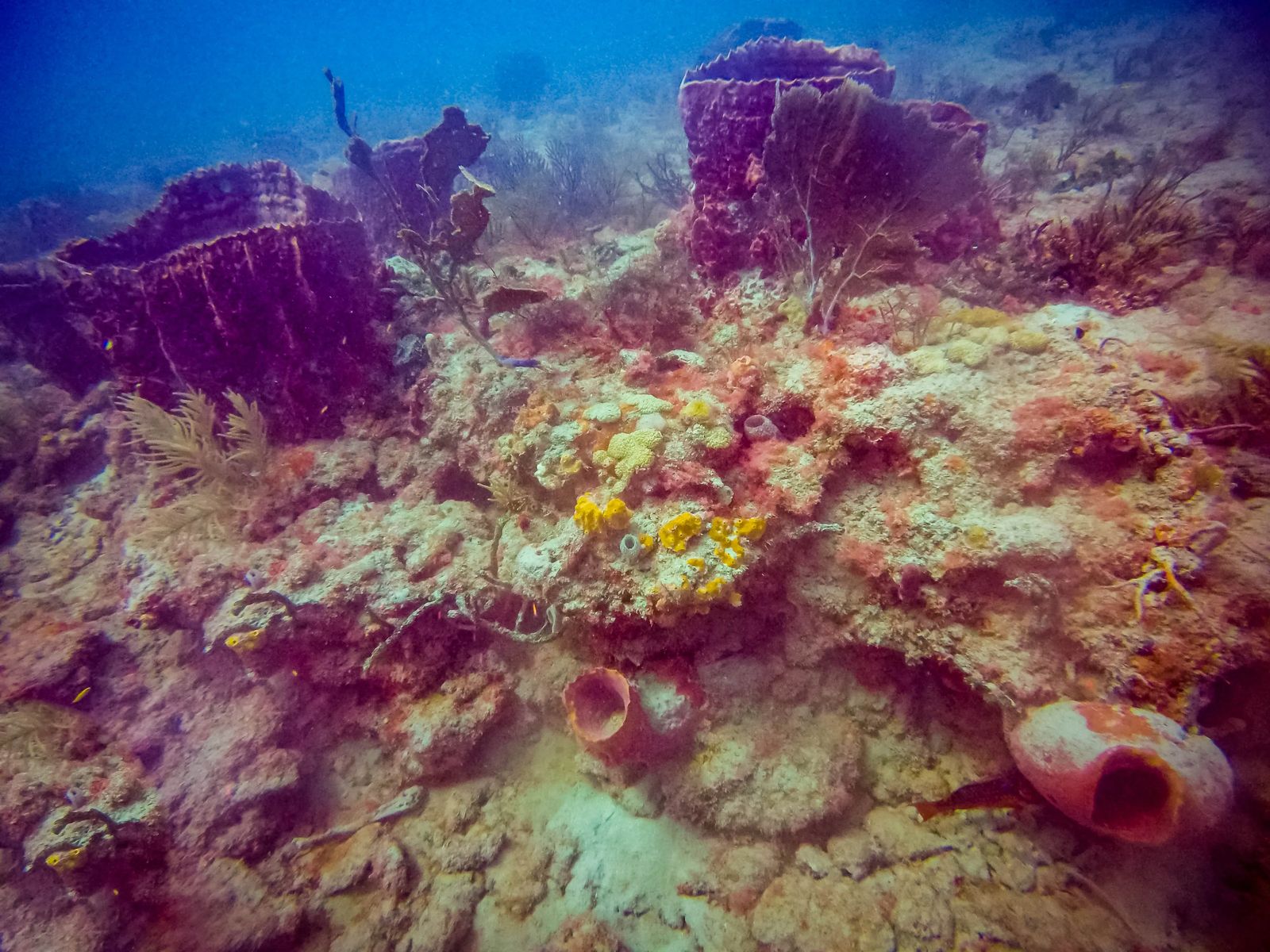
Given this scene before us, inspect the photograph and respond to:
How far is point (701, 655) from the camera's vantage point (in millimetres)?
3963

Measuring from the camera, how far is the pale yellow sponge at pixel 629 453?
374 cm

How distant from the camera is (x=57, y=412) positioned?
21.8 ft

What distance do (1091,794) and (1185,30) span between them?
25810mm

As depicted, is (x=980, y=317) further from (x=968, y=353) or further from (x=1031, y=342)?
(x=968, y=353)

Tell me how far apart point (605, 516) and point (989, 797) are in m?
3.09

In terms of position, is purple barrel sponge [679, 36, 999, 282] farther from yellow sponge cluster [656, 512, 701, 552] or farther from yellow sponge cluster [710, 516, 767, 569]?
yellow sponge cluster [656, 512, 701, 552]

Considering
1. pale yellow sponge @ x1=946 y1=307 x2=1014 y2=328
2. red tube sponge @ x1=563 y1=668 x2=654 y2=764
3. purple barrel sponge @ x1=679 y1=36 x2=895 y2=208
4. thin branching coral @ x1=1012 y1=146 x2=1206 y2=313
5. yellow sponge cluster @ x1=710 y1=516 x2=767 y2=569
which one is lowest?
red tube sponge @ x1=563 y1=668 x2=654 y2=764

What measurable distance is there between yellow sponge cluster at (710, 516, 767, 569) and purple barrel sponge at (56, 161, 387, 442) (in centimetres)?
434

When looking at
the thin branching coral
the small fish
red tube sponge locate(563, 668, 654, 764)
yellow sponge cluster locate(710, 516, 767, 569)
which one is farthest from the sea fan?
the thin branching coral

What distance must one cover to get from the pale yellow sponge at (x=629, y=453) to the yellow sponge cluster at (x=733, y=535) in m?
0.67

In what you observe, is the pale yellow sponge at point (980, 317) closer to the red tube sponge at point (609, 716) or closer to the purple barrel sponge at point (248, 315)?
the red tube sponge at point (609, 716)

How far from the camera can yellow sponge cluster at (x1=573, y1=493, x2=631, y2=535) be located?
140 inches

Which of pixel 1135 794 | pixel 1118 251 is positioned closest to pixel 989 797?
pixel 1135 794

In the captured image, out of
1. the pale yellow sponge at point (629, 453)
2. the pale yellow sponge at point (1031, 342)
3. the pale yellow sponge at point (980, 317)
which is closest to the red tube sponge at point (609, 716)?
the pale yellow sponge at point (629, 453)
